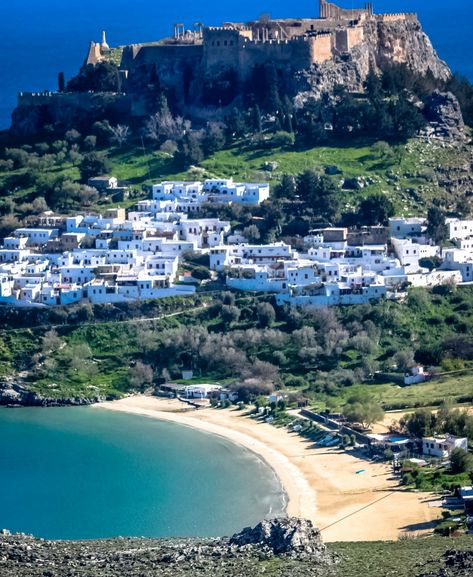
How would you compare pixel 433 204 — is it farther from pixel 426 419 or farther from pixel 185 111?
pixel 426 419

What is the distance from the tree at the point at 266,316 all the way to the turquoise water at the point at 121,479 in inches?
206

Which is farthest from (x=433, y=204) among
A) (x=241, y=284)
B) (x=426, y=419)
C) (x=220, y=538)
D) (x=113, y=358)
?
(x=220, y=538)

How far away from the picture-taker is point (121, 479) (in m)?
49.2

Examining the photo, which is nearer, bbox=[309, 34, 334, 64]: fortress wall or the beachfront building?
the beachfront building

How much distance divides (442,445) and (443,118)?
70.5 feet

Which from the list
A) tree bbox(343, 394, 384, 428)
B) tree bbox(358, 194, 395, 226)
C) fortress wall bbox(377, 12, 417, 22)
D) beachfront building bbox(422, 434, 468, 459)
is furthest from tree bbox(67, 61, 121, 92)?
beachfront building bbox(422, 434, 468, 459)

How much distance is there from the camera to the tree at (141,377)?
2206 inches

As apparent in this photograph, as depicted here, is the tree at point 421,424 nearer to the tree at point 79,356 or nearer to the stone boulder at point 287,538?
the stone boulder at point 287,538

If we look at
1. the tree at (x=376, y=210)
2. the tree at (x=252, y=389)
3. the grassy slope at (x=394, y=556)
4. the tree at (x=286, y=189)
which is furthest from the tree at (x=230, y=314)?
the grassy slope at (x=394, y=556)

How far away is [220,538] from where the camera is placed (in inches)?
1679

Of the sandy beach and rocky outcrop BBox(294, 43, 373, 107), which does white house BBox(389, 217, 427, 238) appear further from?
the sandy beach

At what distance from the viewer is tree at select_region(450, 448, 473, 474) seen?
4666 cm

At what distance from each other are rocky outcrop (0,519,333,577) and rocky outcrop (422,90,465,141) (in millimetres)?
27671

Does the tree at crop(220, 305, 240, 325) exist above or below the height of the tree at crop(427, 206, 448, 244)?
below
